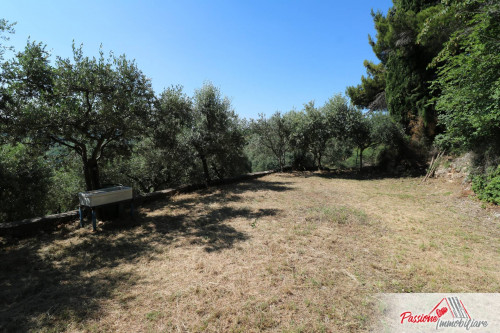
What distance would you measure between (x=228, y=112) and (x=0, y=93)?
8650 mm

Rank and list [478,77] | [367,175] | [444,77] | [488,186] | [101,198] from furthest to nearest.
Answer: [367,175] → [444,77] → [478,77] → [488,186] → [101,198]

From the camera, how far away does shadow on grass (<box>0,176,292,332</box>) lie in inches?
105

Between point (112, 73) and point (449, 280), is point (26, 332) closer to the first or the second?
point (449, 280)

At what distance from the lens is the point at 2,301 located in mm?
2918

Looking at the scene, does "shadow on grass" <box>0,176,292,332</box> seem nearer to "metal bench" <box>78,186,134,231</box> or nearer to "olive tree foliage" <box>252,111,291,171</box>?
"metal bench" <box>78,186,134,231</box>

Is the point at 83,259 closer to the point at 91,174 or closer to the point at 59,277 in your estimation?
the point at 59,277

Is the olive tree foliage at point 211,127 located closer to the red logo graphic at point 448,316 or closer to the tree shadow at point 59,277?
the tree shadow at point 59,277

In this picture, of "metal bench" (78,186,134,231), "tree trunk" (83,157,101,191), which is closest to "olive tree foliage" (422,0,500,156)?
"metal bench" (78,186,134,231)

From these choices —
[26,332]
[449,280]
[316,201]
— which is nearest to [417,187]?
[316,201]

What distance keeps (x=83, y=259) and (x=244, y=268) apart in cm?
341

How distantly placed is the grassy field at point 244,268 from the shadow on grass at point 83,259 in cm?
2

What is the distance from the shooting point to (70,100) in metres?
5.71

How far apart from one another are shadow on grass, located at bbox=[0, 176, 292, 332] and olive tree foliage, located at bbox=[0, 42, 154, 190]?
265cm

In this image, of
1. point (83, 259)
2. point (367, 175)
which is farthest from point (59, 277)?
point (367, 175)
